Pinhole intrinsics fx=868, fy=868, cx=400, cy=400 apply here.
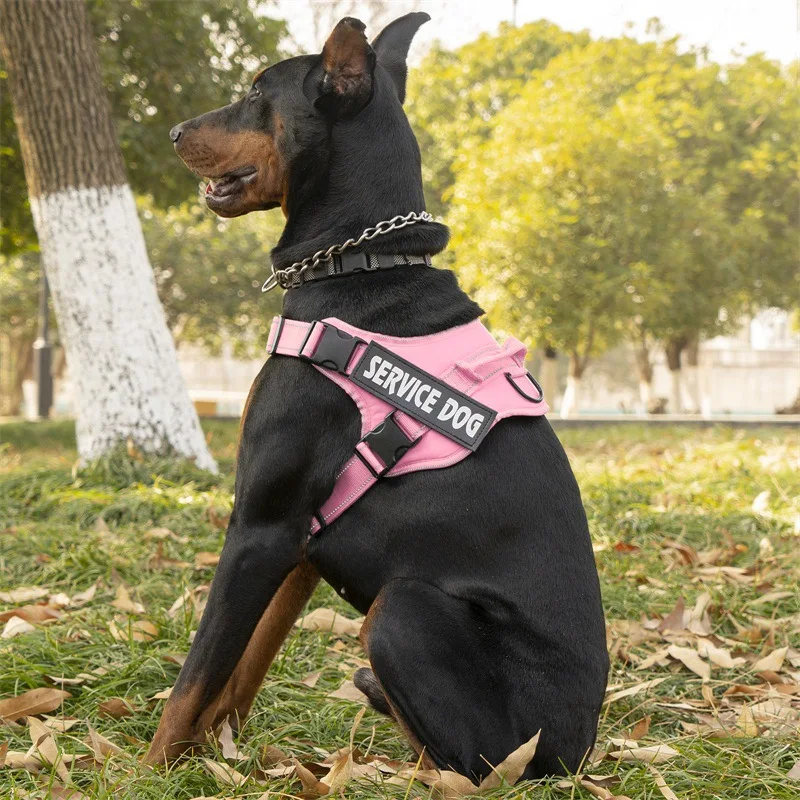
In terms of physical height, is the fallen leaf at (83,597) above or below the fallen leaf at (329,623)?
above

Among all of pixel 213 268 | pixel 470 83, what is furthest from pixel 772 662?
pixel 470 83

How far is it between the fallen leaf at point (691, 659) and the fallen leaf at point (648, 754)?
716mm

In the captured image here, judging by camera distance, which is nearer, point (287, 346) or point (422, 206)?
point (287, 346)

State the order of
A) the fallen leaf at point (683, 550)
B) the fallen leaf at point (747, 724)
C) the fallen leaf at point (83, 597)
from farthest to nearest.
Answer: the fallen leaf at point (683, 550) → the fallen leaf at point (83, 597) → the fallen leaf at point (747, 724)

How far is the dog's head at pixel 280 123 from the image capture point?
2395mm

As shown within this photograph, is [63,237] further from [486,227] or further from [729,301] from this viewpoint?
[729,301]

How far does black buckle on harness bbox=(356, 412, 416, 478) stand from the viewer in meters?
2.19

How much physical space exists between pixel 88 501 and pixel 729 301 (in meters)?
19.4

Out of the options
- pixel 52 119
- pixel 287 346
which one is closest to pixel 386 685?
pixel 287 346

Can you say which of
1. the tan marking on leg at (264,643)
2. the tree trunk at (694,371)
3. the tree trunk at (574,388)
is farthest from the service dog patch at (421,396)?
the tree trunk at (694,371)

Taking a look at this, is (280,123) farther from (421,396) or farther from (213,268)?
(213,268)

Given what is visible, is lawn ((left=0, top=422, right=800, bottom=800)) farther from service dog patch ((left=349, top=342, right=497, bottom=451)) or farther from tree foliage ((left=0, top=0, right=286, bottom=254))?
tree foliage ((left=0, top=0, right=286, bottom=254))

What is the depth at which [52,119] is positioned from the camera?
5.86 m

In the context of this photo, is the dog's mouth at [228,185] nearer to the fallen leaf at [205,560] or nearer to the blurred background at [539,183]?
the fallen leaf at [205,560]
